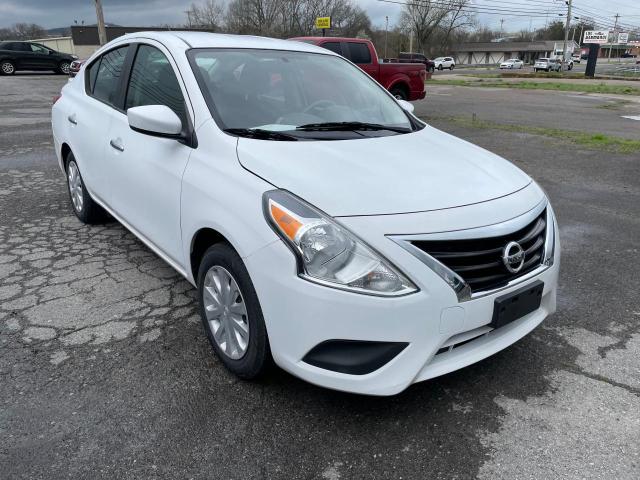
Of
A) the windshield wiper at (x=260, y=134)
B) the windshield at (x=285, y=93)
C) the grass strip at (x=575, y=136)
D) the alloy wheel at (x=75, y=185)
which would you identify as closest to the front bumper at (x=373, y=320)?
the windshield wiper at (x=260, y=134)

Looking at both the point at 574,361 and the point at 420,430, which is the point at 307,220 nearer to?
the point at 420,430

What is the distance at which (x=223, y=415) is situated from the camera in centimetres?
241

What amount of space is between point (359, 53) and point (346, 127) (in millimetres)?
10677

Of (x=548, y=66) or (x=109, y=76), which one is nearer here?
(x=109, y=76)

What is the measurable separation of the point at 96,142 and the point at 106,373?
199 cm

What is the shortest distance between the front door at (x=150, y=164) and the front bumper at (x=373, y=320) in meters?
0.93

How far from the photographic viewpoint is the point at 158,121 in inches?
110

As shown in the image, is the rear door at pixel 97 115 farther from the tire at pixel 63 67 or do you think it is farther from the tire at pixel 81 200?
the tire at pixel 63 67

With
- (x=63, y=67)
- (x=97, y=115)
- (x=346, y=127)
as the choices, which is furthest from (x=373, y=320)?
(x=63, y=67)

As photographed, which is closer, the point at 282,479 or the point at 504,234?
the point at 282,479

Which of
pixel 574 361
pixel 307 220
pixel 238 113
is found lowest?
pixel 574 361

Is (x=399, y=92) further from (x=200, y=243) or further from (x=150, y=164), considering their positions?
(x=200, y=243)

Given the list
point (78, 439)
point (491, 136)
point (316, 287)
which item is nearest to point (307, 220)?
point (316, 287)

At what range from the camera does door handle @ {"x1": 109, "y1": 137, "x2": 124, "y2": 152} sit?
3.55m
